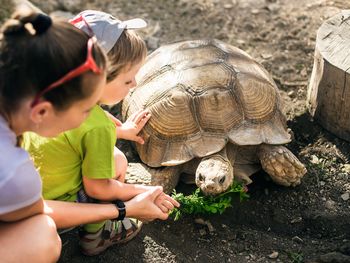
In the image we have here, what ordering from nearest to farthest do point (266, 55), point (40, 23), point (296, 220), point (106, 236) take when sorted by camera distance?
point (40, 23) → point (106, 236) → point (296, 220) → point (266, 55)

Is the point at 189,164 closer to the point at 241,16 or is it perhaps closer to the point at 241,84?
the point at 241,84

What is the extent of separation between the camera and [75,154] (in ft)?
8.14

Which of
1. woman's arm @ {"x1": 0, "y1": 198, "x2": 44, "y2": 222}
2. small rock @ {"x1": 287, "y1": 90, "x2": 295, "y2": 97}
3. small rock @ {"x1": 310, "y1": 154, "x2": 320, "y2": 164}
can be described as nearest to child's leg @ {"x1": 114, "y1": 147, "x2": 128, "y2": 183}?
woman's arm @ {"x1": 0, "y1": 198, "x2": 44, "y2": 222}

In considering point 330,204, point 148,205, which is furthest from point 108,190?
point 330,204

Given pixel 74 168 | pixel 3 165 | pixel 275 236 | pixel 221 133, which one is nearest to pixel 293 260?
pixel 275 236

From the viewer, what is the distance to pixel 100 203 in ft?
8.68

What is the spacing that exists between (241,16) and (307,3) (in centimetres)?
63

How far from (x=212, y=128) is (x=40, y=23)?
1593 millimetres

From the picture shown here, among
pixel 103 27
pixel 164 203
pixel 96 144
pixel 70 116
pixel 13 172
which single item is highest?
pixel 103 27

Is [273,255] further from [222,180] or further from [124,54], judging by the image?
[124,54]

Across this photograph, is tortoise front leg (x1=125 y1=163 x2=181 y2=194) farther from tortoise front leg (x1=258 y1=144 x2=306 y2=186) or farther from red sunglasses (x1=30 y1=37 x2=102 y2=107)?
red sunglasses (x1=30 y1=37 x2=102 y2=107)

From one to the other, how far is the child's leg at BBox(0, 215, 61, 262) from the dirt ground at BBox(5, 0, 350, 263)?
0.61 metres

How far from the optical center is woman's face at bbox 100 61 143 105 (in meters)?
2.46

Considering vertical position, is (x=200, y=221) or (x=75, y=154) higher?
(x=75, y=154)
